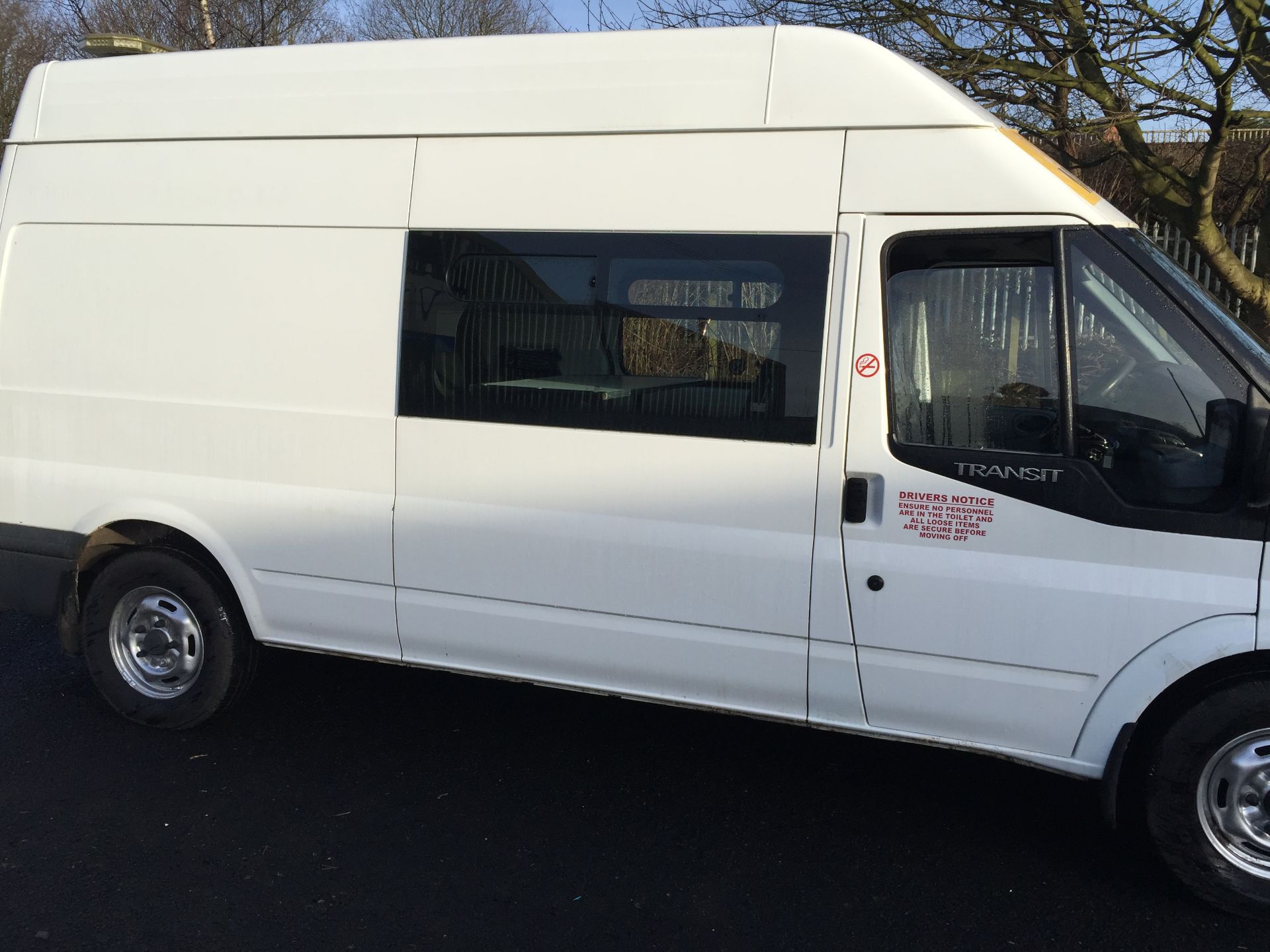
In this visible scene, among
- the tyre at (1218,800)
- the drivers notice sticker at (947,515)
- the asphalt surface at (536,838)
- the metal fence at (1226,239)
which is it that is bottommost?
the asphalt surface at (536,838)

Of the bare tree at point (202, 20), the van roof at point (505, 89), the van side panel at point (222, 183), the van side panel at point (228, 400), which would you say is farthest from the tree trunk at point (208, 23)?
the van side panel at point (228, 400)

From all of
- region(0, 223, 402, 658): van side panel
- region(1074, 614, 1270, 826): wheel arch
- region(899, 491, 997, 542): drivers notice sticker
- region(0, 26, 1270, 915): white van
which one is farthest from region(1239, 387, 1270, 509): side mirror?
region(0, 223, 402, 658): van side panel

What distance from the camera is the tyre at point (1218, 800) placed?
10.1 ft

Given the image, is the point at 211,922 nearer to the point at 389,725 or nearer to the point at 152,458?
the point at 389,725

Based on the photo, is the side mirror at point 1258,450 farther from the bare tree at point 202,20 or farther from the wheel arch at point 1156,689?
the bare tree at point 202,20

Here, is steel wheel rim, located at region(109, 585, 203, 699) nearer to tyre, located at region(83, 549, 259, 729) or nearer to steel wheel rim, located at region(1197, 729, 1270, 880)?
tyre, located at region(83, 549, 259, 729)

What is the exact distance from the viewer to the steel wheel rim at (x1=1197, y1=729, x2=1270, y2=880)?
3084 millimetres

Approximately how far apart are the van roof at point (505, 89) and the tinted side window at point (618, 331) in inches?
16.3

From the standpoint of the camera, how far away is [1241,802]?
3.13 meters

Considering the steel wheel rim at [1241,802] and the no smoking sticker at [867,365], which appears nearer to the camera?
the steel wheel rim at [1241,802]

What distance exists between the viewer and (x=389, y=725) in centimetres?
453

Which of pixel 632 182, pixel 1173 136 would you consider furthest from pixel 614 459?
pixel 1173 136

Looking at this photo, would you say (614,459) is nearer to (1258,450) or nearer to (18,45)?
(1258,450)

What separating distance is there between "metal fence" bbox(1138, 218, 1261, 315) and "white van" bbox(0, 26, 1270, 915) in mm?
7867
